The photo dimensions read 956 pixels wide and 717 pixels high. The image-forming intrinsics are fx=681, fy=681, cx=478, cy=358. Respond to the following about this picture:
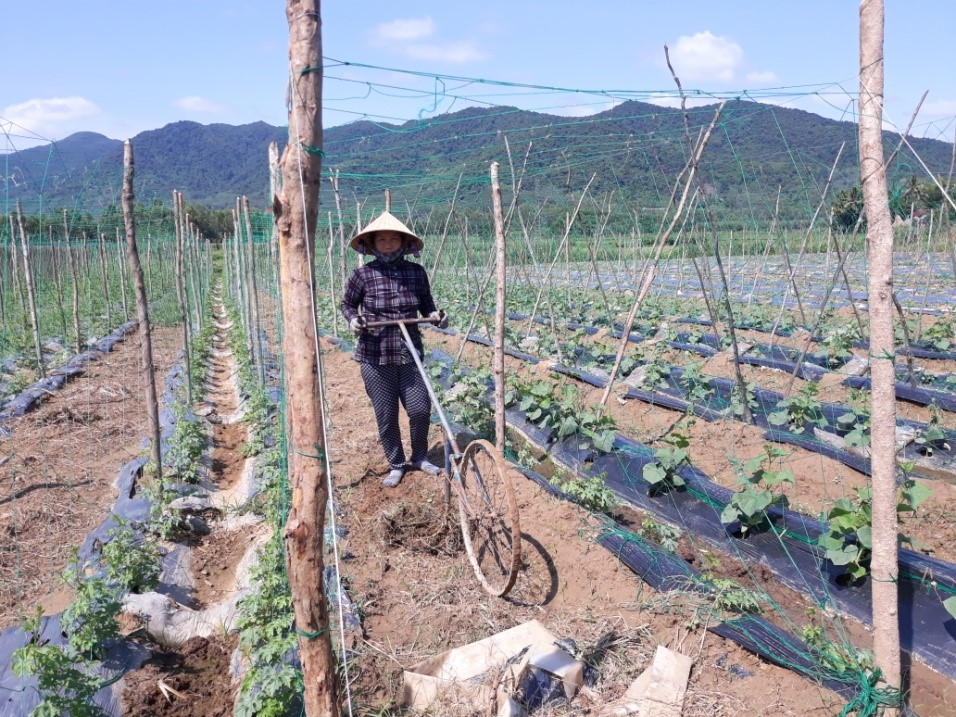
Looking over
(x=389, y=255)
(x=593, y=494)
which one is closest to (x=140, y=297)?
(x=389, y=255)

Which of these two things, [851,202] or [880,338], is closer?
[880,338]

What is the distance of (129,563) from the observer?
3023mm

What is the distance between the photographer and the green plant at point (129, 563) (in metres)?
2.95

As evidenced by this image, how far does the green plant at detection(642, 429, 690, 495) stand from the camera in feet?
12.5

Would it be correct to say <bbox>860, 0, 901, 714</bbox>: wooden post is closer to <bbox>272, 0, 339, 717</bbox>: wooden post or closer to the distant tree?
<bbox>272, 0, 339, 717</bbox>: wooden post

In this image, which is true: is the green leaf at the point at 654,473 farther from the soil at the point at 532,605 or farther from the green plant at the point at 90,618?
the green plant at the point at 90,618

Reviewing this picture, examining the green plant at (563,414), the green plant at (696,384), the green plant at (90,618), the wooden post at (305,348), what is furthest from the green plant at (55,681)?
the green plant at (696,384)

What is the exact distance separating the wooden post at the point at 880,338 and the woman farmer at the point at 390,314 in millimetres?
2211

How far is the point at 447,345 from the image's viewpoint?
950 centimetres

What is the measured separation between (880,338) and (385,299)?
261 centimetres

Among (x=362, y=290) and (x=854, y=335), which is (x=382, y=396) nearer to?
(x=362, y=290)

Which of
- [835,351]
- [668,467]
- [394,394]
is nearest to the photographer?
[668,467]

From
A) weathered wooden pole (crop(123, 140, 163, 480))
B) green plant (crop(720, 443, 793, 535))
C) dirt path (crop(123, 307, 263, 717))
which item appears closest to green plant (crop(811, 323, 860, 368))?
green plant (crop(720, 443, 793, 535))

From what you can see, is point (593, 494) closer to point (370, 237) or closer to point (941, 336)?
point (370, 237)
